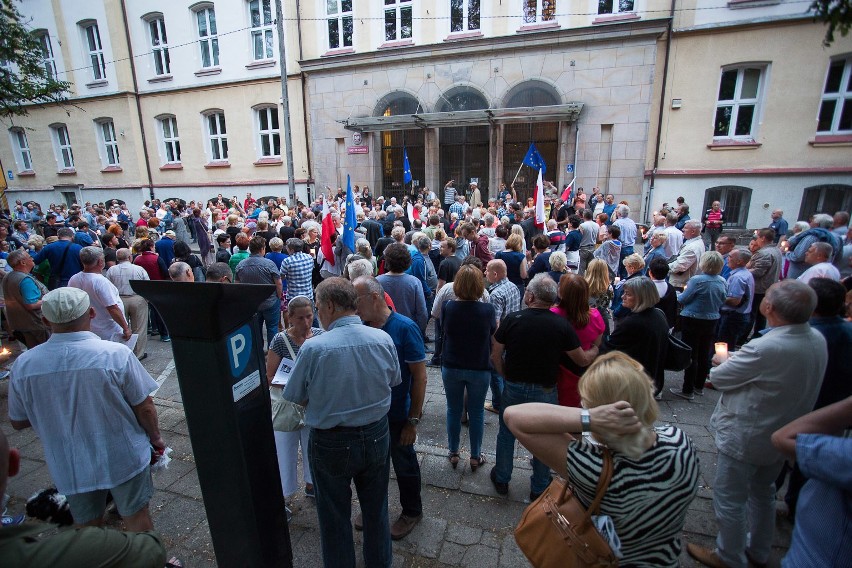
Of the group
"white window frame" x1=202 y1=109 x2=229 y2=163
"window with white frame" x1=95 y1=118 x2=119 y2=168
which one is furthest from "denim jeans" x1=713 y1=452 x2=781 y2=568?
"window with white frame" x1=95 y1=118 x2=119 y2=168

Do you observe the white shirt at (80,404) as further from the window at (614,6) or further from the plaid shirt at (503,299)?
the window at (614,6)

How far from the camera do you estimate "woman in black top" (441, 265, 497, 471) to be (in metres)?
3.34

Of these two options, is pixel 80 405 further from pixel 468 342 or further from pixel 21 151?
pixel 21 151

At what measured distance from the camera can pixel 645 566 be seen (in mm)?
1598

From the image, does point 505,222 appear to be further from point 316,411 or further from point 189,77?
point 189,77

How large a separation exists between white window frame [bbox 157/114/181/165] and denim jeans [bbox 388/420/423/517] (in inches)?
857

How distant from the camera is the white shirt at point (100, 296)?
15.1 ft

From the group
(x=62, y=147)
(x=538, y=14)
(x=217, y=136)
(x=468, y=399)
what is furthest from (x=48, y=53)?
(x=468, y=399)

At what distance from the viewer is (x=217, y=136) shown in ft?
62.5

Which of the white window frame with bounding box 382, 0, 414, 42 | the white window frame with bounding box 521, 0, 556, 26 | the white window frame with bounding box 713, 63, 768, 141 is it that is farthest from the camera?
the white window frame with bounding box 382, 0, 414, 42

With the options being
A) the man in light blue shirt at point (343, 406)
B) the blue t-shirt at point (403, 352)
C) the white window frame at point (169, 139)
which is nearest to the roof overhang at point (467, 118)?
the white window frame at point (169, 139)

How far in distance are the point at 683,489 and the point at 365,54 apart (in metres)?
17.3

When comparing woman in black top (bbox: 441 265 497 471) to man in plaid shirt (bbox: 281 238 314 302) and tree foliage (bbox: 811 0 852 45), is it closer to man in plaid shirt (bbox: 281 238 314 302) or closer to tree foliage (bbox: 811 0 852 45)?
tree foliage (bbox: 811 0 852 45)

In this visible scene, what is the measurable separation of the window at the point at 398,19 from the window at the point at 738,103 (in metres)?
10.3
